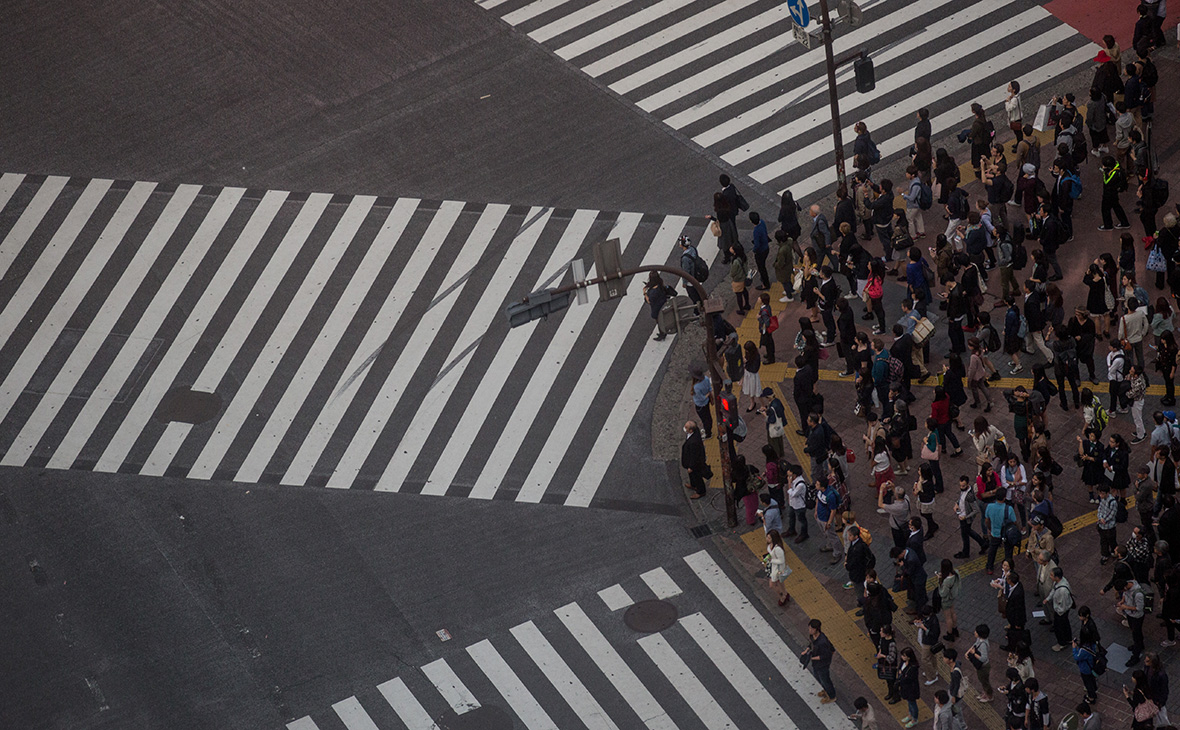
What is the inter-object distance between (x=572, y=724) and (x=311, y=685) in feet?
13.1

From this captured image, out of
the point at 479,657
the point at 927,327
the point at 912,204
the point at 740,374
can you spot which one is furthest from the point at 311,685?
the point at 912,204

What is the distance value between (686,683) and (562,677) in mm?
1819

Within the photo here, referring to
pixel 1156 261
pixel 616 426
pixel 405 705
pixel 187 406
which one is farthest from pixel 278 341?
pixel 1156 261

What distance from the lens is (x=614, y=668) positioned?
86.3ft

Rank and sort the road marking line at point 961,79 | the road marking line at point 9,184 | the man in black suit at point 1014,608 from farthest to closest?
1. the road marking line at point 9,184
2. the road marking line at point 961,79
3. the man in black suit at point 1014,608

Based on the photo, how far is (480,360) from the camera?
105ft

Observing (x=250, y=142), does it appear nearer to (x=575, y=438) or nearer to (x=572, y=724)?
(x=575, y=438)

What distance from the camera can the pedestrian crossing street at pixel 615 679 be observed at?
2548 centimetres

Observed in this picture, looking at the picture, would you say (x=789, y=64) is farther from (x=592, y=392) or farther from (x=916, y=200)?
(x=592, y=392)

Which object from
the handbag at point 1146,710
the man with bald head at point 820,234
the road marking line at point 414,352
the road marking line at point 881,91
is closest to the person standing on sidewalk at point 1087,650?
the handbag at point 1146,710

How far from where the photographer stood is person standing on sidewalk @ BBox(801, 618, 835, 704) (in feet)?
80.2

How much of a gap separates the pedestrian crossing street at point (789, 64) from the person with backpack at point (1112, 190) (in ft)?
11.3

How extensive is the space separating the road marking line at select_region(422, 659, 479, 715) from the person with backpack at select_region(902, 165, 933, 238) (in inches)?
486

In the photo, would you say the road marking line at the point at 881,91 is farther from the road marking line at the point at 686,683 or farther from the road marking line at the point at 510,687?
the road marking line at the point at 510,687
